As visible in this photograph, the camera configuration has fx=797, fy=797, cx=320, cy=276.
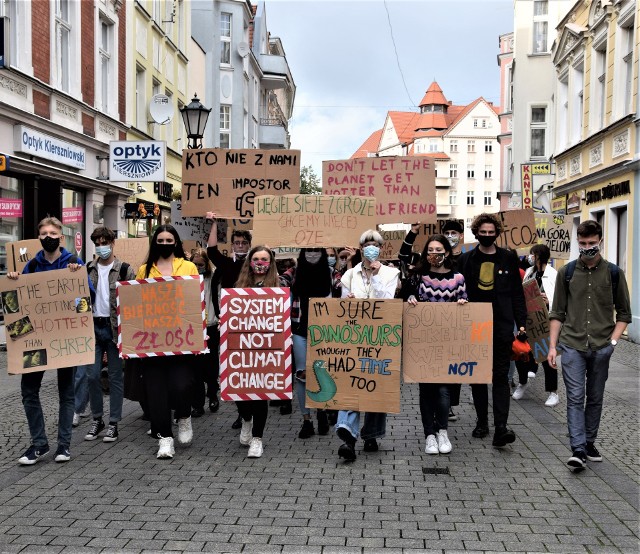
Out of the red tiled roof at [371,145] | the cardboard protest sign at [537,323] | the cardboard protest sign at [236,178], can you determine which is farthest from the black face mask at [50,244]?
the red tiled roof at [371,145]

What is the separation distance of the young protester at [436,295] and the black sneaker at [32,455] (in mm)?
3079

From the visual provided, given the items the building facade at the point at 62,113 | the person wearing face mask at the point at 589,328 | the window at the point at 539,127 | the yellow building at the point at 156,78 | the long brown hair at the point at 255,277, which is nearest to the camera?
the person wearing face mask at the point at 589,328

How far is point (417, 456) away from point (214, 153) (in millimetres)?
4101

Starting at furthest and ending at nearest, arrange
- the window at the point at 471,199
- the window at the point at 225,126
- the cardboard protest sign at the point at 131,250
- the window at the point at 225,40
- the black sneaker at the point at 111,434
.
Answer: the window at the point at 471,199, the window at the point at 225,126, the window at the point at 225,40, the cardboard protest sign at the point at 131,250, the black sneaker at the point at 111,434

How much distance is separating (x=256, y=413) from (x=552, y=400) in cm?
384

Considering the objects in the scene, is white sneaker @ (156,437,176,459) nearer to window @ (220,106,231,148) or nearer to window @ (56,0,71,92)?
window @ (56,0,71,92)

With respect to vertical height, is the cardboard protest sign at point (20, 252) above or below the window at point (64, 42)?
below

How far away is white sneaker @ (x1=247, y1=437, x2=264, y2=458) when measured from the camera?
644cm

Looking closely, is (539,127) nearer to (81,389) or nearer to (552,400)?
(552,400)

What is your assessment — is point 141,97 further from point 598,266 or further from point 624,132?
point 598,266

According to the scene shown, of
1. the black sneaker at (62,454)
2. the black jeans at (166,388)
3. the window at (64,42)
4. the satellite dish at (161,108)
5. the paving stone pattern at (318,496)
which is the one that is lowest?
the paving stone pattern at (318,496)

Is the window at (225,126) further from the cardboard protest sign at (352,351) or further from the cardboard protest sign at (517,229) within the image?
the cardboard protest sign at (352,351)

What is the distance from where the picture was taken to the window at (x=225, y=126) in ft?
134

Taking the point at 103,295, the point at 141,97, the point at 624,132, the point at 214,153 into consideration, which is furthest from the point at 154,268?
the point at 141,97
